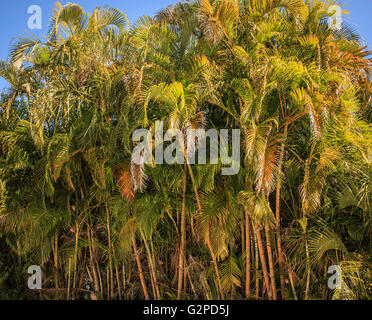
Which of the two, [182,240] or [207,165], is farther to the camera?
[182,240]

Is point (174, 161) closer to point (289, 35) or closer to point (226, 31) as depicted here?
point (226, 31)

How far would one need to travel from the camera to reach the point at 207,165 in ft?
18.4

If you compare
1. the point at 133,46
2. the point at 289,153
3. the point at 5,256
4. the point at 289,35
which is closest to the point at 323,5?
the point at 289,35

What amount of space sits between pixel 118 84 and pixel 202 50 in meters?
1.60

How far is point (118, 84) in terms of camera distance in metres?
5.99

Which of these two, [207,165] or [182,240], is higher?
[207,165]

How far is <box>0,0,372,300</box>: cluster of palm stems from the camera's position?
5309 millimetres

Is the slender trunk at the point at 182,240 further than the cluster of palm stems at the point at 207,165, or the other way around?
the slender trunk at the point at 182,240

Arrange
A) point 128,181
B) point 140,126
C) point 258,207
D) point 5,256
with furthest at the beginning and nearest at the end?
1. point 5,256
2. point 140,126
3. point 128,181
4. point 258,207

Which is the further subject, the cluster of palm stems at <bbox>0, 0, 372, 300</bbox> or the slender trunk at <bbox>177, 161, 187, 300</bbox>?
the slender trunk at <bbox>177, 161, 187, 300</bbox>

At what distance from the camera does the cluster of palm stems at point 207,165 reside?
5.31m

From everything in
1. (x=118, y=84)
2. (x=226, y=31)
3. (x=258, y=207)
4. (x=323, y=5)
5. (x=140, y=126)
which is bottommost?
(x=258, y=207)

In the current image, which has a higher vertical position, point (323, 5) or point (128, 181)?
point (323, 5)
